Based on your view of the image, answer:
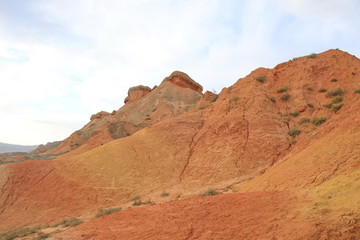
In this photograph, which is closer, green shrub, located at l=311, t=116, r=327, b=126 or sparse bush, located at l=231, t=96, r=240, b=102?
green shrub, located at l=311, t=116, r=327, b=126

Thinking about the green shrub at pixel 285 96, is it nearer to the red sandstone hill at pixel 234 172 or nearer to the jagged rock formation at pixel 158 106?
the red sandstone hill at pixel 234 172

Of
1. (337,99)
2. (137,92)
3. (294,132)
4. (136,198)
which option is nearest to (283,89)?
(337,99)

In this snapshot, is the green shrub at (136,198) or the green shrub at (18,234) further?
the green shrub at (136,198)

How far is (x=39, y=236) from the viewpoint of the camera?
9148 millimetres

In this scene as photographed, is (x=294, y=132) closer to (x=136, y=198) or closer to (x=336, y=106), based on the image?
(x=336, y=106)

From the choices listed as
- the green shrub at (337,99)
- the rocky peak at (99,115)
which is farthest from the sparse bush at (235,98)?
the rocky peak at (99,115)

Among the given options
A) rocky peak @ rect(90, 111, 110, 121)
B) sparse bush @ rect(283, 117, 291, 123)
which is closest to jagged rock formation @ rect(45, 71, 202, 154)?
rocky peak @ rect(90, 111, 110, 121)

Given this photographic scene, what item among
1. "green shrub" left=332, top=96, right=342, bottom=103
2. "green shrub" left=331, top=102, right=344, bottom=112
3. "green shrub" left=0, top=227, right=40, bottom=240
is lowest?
"green shrub" left=0, top=227, right=40, bottom=240

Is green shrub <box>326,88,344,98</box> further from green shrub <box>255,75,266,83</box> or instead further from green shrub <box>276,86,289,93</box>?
green shrub <box>255,75,266,83</box>

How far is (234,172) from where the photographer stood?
46.2ft

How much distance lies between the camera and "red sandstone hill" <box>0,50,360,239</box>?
20.8 feet

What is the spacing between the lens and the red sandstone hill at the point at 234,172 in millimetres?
6328

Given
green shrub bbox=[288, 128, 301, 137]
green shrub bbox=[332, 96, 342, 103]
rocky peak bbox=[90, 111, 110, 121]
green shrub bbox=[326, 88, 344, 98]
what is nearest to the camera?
green shrub bbox=[288, 128, 301, 137]

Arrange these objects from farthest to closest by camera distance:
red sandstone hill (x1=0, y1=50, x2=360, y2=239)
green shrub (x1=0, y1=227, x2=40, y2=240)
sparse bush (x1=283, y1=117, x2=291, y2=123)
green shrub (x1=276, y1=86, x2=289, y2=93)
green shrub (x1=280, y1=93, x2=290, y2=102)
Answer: green shrub (x1=276, y1=86, x2=289, y2=93)
green shrub (x1=280, y1=93, x2=290, y2=102)
sparse bush (x1=283, y1=117, x2=291, y2=123)
green shrub (x1=0, y1=227, x2=40, y2=240)
red sandstone hill (x1=0, y1=50, x2=360, y2=239)
